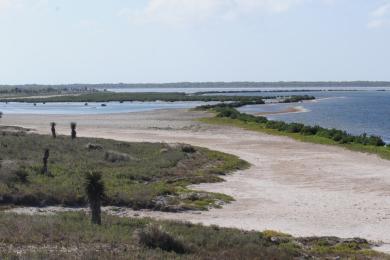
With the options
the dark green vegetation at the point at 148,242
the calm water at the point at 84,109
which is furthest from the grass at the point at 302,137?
the calm water at the point at 84,109

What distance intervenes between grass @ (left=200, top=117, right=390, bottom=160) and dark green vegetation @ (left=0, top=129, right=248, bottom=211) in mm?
9720

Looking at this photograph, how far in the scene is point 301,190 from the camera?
92.9 ft

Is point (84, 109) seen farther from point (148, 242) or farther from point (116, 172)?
point (148, 242)

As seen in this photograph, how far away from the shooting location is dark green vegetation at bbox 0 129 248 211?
23.8 metres

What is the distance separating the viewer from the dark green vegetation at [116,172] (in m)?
23.8

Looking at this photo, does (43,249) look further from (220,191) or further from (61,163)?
(61,163)

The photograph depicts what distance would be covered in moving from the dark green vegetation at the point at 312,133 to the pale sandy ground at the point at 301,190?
5.25ft

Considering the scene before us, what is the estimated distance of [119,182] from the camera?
2736 centimetres

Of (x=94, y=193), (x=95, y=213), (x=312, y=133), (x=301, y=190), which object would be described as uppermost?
(x=94, y=193)

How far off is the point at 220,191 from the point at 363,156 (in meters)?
16.1

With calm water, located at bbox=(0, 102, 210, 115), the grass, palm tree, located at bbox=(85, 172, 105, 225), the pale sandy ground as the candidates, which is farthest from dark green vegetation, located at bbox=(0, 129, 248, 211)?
calm water, located at bbox=(0, 102, 210, 115)

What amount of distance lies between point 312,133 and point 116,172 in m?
28.9

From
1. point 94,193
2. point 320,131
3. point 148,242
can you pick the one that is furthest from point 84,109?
point 148,242

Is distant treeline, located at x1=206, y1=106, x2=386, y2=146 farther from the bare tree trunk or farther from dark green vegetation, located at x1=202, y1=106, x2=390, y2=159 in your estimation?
the bare tree trunk
